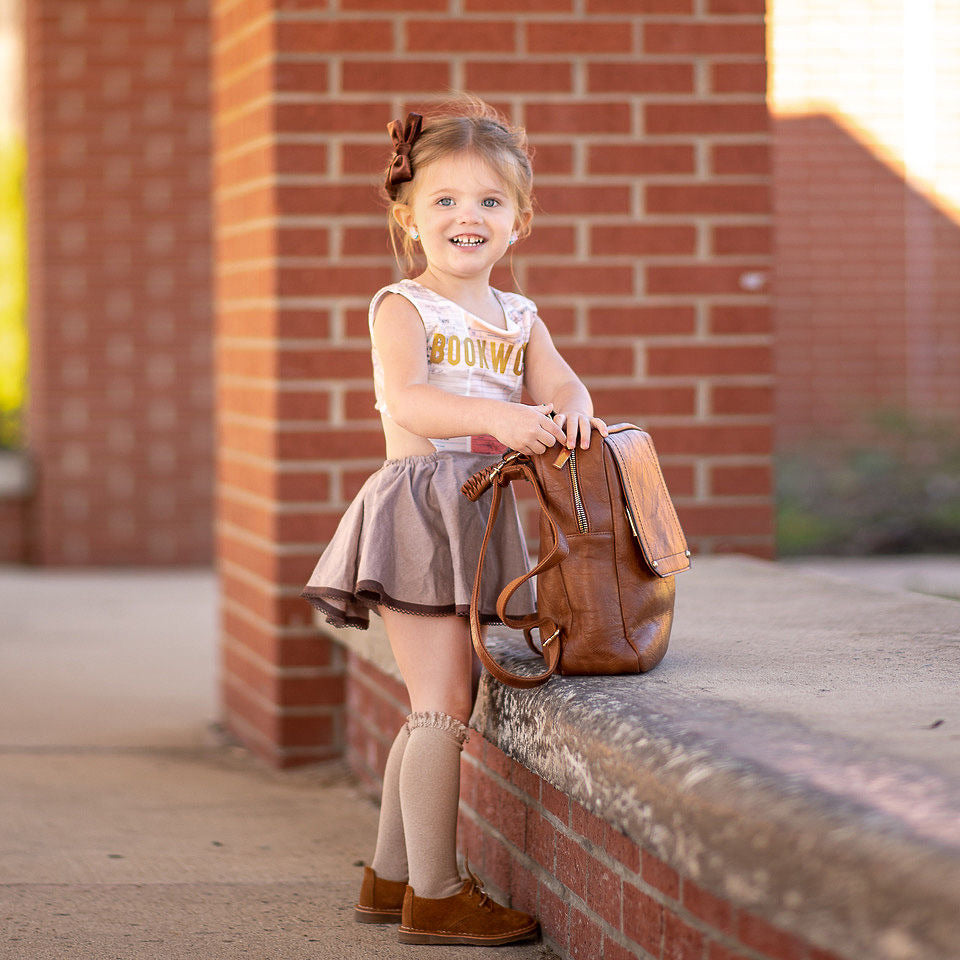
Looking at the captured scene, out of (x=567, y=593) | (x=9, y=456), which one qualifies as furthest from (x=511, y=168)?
(x=9, y=456)

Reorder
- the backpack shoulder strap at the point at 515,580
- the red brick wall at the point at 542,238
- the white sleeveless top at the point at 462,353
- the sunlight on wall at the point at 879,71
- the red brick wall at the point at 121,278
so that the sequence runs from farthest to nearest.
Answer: the sunlight on wall at the point at 879,71
the red brick wall at the point at 121,278
the red brick wall at the point at 542,238
the white sleeveless top at the point at 462,353
the backpack shoulder strap at the point at 515,580

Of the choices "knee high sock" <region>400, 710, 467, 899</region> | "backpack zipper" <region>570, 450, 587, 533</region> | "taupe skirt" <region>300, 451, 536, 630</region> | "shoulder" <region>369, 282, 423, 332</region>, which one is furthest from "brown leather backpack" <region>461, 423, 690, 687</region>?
"shoulder" <region>369, 282, 423, 332</region>

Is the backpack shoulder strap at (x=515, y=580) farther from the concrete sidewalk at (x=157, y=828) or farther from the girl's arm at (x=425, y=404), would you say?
the concrete sidewalk at (x=157, y=828)

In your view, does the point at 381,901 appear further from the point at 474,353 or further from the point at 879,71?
the point at 879,71

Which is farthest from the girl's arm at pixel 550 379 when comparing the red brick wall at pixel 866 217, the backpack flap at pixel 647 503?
the red brick wall at pixel 866 217

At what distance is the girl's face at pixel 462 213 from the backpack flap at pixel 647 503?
435 millimetres

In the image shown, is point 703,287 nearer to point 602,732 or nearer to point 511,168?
point 511,168

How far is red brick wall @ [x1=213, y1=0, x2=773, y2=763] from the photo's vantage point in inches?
151

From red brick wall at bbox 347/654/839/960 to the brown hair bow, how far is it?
1.10 m

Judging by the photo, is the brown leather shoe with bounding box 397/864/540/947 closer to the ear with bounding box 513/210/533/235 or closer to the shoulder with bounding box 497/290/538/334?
the shoulder with bounding box 497/290/538/334

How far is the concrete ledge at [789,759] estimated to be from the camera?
1.50 m

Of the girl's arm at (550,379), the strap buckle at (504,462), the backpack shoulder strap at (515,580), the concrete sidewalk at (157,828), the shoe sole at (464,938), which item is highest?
the girl's arm at (550,379)

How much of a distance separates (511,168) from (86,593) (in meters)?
5.38

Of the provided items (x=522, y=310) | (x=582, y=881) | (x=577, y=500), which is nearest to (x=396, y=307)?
(x=522, y=310)
